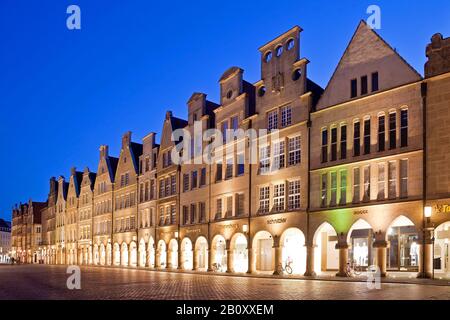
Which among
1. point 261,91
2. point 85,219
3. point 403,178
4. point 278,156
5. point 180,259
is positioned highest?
point 261,91

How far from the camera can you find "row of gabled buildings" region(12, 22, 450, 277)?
33.2 meters

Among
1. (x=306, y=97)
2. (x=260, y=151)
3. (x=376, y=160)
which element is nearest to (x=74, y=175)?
(x=260, y=151)

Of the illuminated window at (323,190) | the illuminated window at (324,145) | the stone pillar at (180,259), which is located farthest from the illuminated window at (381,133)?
the stone pillar at (180,259)

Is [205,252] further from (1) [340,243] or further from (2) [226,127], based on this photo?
(1) [340,243]

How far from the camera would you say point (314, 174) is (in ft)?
131

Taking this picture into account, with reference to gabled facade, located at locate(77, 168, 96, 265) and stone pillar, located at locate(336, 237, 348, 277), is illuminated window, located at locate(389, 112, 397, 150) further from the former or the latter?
gabled facade, located at locate(77, 168, 96, 265)

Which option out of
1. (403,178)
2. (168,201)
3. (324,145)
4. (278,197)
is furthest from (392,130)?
(168,201)

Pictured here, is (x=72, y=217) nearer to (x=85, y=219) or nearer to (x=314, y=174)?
(x=85, y=219)

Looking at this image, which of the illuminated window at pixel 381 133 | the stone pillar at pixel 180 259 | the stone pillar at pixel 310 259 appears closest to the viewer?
the illuminated window at pixel 381 133

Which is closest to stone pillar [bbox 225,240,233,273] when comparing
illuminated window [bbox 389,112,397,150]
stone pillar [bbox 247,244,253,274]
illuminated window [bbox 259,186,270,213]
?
stone pillar [bbox 247,244,253,274]

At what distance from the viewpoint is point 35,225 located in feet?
426

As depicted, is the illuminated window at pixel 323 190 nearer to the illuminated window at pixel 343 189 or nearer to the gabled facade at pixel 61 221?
the illuminated window at pixel 343 189

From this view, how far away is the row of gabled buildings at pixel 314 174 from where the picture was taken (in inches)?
1307

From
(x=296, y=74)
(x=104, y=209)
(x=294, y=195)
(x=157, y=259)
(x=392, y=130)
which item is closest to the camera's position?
(x=392, y=130)
